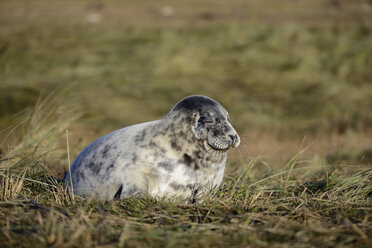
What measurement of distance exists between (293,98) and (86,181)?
839cm

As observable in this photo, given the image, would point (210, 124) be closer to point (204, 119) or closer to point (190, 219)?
point (204, 119)

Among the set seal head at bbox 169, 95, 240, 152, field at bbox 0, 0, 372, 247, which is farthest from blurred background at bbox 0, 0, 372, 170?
seal head at bbox 169, 95, 240, 152

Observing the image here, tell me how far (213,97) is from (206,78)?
2.06m

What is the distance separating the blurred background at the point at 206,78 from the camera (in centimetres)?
778

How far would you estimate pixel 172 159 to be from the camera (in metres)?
3.18

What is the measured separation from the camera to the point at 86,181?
3.33m

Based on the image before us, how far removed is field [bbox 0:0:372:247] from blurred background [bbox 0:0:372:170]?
2.1 inches

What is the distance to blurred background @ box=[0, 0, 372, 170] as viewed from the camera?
7781mm

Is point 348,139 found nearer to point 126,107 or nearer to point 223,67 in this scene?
point 126,107

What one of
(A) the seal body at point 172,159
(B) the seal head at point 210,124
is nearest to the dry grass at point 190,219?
(A) the seal body at point 172,159

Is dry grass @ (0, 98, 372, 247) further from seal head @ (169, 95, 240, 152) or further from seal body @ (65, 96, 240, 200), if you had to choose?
seal head @ (169, 95, 240, 152)

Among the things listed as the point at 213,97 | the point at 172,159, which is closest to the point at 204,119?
the point at 172,159

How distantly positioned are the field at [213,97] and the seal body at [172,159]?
15 cm

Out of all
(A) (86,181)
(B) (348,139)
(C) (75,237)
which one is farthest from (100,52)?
(C) (75,237)
